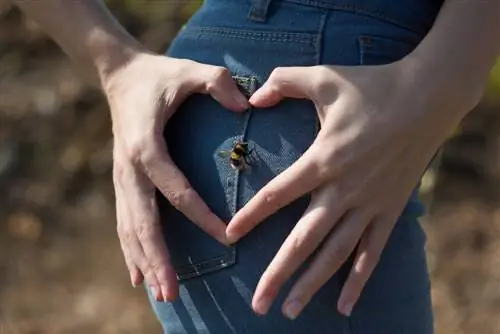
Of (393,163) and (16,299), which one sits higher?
(393,163)

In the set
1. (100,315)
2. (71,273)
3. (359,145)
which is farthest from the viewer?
(71,273)

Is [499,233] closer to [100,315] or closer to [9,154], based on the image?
[100,315]

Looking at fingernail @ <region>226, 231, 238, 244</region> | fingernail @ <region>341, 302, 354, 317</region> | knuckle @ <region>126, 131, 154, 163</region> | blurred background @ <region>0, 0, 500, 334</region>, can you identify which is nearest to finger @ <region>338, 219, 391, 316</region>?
fingernail @ <region>341, 302, 354, 317</region>

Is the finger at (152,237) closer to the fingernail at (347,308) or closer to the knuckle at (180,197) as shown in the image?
the knuckle at (180,197)

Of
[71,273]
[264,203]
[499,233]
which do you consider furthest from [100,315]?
[264,203]

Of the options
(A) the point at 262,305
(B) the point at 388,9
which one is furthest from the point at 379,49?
(A) the point at 262,305

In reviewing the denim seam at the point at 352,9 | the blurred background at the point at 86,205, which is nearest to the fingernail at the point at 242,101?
the denim seam at the point at 352,9
